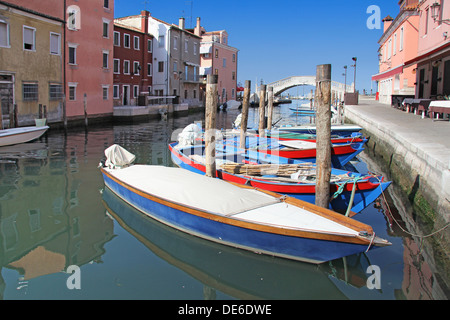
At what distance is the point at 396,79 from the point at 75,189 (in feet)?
84.9

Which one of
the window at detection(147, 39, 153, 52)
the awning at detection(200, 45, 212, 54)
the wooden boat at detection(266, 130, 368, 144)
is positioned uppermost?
the awning at detection(200, 45, 212, 54)

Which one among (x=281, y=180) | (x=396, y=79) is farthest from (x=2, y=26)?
(x=396, y=79)

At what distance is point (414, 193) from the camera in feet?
28.1

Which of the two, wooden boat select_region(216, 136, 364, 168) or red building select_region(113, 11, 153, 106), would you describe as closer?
wooden boat select_region(216, 136, 364, 168)

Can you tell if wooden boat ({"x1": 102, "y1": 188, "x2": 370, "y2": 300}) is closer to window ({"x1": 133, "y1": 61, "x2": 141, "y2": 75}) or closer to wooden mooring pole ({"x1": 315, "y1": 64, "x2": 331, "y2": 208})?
wooden mooring pole ({"x1": 315, "y1": 64, "x2": 331, "y2": 208})

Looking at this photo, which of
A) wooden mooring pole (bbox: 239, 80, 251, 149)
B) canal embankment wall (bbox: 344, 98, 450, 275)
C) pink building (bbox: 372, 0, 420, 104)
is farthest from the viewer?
pink building (bbox: 372, 0, 420, 104)

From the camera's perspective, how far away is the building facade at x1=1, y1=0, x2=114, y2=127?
21864mm

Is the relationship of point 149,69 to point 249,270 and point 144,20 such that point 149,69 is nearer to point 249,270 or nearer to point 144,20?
point 144,20

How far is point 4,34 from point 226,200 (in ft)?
52.8

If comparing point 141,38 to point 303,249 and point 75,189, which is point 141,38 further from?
point 303,249

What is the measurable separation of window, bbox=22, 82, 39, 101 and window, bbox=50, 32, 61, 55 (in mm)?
2525

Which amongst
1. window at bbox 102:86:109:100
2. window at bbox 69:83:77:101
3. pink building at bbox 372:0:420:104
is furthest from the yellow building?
pink building at bbox 372:0:420:104

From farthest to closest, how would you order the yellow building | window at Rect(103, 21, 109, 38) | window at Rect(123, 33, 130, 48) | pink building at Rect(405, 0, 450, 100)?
window at Rect(123, 33, 130, 48)
window at Rect(103, 21, 109, 38)
the yellow building
pink building at Rect(405, 0, 450, 100)
